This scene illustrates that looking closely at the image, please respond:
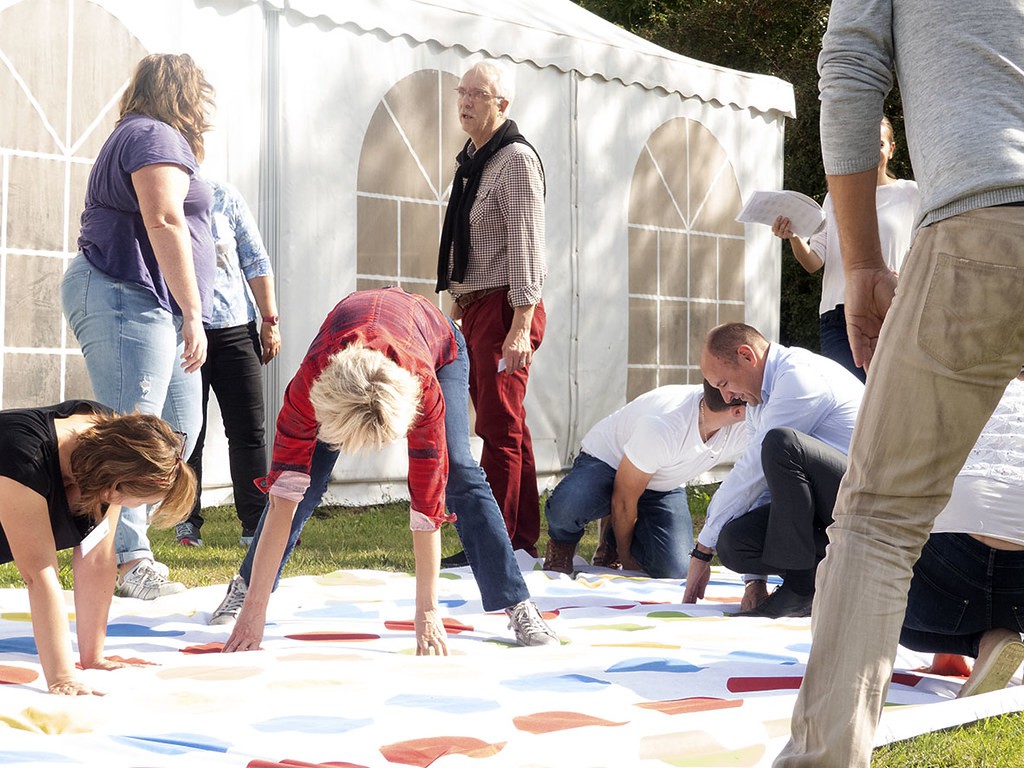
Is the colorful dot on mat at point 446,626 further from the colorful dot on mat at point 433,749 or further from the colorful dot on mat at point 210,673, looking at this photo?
the colorful dot on mat at point 433,749

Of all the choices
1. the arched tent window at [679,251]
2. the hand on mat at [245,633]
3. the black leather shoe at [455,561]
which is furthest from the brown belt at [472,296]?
the arched tent window at [679,251]

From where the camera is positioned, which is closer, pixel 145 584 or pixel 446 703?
pixel 446 703

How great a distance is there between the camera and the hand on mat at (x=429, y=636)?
3.06 m

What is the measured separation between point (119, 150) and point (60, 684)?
5.52 feet

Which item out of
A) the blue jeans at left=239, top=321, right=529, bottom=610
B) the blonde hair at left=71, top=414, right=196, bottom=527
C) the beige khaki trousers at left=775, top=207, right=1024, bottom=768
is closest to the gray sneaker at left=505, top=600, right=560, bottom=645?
the blue jeans at left=239, top=321, right=529, bottom=610

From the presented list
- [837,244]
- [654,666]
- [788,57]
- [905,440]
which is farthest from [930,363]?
[788,57]

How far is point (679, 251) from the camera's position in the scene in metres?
7.76

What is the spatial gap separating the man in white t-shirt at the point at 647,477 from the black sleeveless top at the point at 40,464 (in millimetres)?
2089

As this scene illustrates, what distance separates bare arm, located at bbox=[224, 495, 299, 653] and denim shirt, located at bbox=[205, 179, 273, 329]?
1.57m

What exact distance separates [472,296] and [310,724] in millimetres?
2583

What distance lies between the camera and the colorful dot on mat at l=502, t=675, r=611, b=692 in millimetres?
2719

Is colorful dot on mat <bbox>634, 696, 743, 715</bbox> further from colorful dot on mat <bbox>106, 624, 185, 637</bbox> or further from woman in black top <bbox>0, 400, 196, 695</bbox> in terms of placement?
colorful dot on mat <bbox>106, 624, 185, 637</bbox>

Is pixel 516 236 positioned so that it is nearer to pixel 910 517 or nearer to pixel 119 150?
pixel 119 150

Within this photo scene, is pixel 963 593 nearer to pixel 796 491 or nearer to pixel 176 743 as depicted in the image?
pixel 796 491
